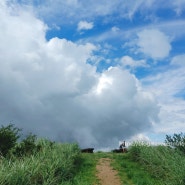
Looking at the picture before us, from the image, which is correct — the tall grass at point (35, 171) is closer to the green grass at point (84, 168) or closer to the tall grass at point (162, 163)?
the green grass at point (84, 168)

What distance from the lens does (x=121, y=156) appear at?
37.2 metres

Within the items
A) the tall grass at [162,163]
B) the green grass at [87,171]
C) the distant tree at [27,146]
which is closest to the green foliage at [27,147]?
the distant tree at [27,146]

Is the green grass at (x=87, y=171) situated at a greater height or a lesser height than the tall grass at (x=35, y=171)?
greater

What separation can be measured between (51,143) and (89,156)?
452cm

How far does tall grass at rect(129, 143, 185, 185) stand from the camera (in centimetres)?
2000

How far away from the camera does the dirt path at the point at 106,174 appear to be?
25094mm

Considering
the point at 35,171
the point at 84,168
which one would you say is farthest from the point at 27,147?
the point at 35,171

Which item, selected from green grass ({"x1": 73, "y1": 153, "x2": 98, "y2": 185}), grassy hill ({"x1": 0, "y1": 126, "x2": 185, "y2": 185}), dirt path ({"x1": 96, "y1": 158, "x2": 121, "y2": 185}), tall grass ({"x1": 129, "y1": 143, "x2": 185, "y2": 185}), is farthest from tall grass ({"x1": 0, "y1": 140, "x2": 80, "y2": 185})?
tall grass ({"x1": 129, "y1": 143, "x2": 185, "y2": 185})

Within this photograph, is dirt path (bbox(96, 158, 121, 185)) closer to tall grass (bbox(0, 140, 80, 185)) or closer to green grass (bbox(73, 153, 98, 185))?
green grass (bbox(73, 153, 98, 185))

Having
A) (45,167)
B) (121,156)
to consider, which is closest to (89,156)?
(121,156)

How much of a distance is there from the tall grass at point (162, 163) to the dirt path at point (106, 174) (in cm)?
229

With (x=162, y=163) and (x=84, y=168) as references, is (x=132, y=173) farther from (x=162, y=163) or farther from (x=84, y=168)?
(x=84, y=168)

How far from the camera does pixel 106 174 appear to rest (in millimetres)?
27703

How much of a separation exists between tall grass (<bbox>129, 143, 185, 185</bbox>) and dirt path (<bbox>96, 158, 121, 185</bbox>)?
7.52 feet
